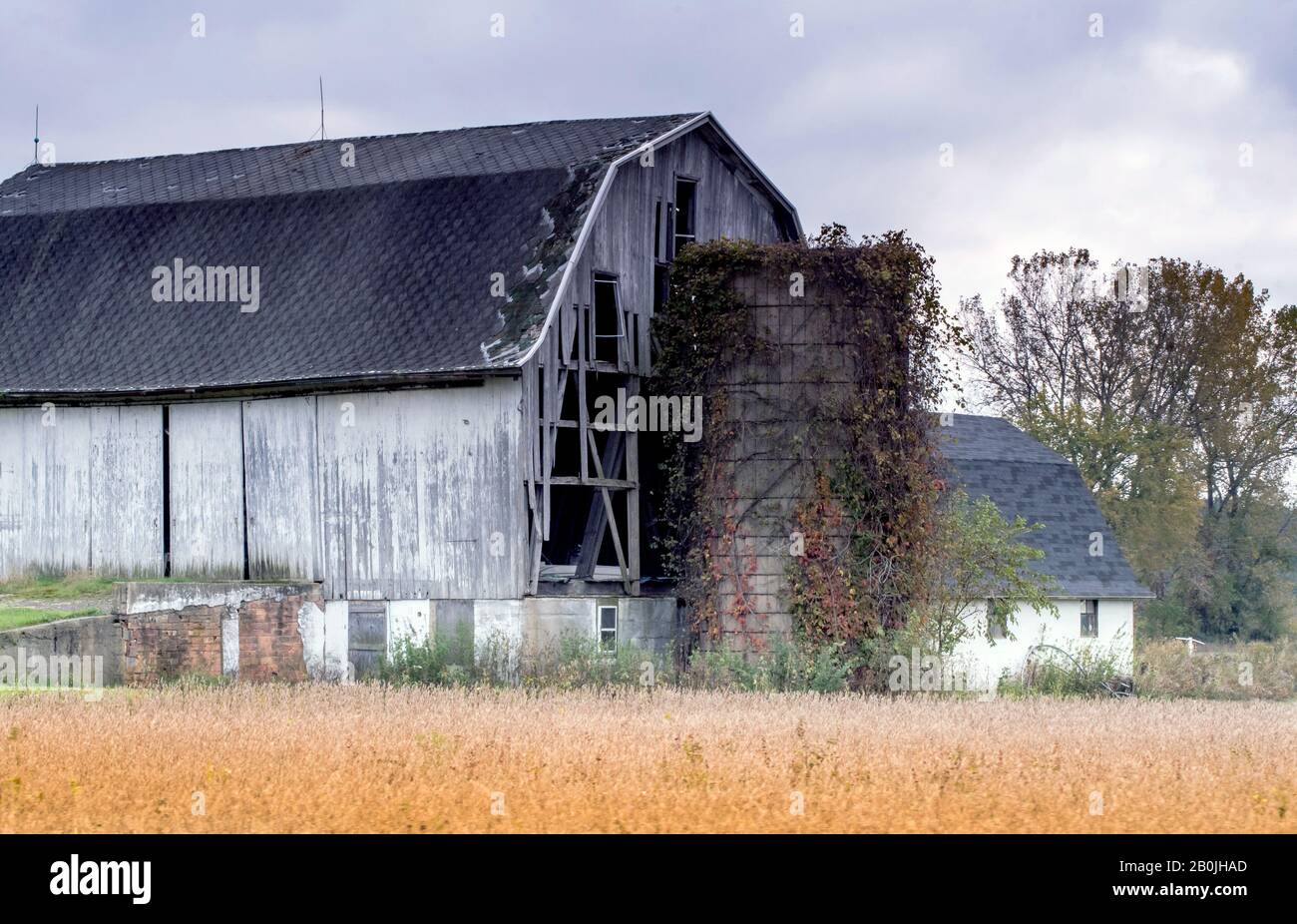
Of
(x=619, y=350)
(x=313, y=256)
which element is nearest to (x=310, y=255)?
(x=313, y=256)

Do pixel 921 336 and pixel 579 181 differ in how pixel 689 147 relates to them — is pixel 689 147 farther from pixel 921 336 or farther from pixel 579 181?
pixel 921 336

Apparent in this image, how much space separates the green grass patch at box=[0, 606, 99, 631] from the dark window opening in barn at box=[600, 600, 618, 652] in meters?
7.14

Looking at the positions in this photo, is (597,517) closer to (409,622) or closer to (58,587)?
(409,622)

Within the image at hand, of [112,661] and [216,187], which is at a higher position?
[216,187]

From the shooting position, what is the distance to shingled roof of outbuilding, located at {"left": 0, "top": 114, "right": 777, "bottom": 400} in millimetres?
27016

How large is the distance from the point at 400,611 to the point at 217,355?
201 inches

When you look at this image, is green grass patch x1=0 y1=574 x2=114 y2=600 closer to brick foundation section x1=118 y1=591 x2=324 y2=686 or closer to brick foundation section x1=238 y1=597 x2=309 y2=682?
brick foundation section x1=118 y1=591 x2=324 y2=686

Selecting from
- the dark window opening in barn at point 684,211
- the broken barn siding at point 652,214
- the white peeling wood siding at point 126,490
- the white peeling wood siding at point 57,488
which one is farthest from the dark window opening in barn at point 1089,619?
the white peeling wood siding at point 57,488

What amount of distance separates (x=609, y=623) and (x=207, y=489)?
6530 millimetres

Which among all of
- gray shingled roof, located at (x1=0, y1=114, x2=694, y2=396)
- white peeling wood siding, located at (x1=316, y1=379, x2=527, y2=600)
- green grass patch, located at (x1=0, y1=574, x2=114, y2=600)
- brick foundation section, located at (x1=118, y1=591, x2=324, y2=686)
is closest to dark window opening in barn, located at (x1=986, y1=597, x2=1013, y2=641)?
gray shingled roof, located at (x1=0, y1=114, x2=694, y2=396)

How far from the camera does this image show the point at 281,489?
91.7 feet

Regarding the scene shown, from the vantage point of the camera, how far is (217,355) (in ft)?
93.5
